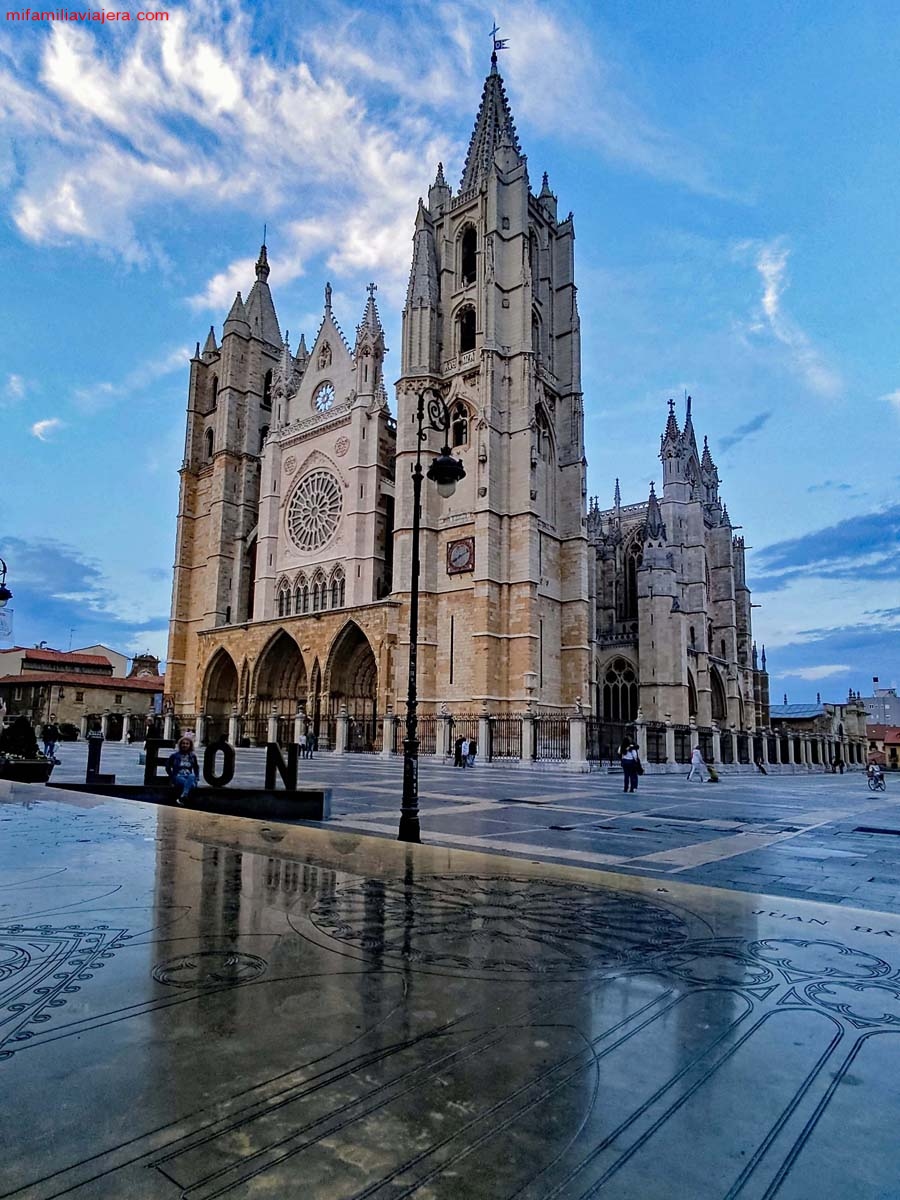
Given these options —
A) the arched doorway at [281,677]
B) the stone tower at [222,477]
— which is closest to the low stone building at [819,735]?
the arched doorway at [281,677]

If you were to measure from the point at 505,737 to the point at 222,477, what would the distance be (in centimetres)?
2481

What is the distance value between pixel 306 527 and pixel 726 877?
1347 inches

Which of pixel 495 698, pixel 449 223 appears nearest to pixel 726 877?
pixel 495 698

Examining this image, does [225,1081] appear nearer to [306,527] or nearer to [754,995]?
[754,995]

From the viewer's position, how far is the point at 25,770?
1213cm

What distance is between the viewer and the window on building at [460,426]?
107 feet

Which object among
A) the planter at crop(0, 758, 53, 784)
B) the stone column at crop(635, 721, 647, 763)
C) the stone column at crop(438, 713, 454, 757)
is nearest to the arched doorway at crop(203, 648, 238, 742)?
the stone column at crop(438, 713, 454, 757)

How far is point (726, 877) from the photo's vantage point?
18.7 ft

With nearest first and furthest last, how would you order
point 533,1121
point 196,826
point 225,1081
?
point 533,1121 < point 225,1081 < point 196,826

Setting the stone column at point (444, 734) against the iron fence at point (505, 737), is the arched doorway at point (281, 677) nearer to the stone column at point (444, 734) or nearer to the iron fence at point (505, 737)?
the stone column at point (444, 734)

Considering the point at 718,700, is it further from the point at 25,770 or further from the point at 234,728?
the point at 25,770

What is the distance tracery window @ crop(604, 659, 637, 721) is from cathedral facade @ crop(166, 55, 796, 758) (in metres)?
Answer: 0.19

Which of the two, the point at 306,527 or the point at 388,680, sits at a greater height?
the point at 306,527

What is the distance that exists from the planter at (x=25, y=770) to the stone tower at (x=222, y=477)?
29.1 metres
